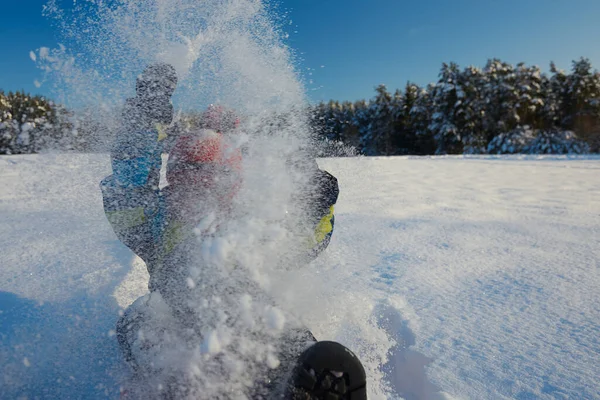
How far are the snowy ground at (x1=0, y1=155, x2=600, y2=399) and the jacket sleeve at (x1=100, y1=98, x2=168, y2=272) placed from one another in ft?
1.40

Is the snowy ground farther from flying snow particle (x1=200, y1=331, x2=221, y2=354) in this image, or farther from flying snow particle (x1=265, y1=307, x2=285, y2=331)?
flying snow particle (x1=200, y1=331, x2=221, y2=354)

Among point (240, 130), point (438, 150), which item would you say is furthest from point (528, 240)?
point (438, 150)

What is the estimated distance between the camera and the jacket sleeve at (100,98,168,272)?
6.51 feet

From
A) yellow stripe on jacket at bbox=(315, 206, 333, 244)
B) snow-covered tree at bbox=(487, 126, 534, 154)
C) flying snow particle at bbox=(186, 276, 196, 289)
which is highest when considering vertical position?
snow-covered tree at bbox=(487, 126, 534, 154)

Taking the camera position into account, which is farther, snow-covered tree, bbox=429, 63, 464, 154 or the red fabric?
snow-covered tree, bbox=429, 63, 464, 154

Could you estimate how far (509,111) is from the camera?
30.1 meters

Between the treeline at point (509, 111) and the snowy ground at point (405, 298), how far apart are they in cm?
2587

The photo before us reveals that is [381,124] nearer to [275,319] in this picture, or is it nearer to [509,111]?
[509,111]

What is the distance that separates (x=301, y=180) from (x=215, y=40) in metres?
1.48

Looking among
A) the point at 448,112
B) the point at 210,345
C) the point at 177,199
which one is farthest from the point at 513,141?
the point at 210,345

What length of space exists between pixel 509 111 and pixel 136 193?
34.3m

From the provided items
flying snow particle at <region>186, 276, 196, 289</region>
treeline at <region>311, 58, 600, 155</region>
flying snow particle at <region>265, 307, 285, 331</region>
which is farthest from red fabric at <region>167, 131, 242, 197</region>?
treeline at <region>311, 58, 600, 155</region>

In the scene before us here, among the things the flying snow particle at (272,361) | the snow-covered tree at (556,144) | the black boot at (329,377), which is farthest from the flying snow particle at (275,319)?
the snow-covered tree at (556,144)

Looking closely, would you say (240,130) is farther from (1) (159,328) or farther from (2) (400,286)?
(2) (400,286)
